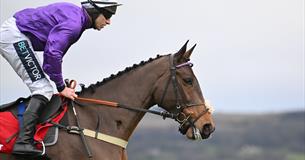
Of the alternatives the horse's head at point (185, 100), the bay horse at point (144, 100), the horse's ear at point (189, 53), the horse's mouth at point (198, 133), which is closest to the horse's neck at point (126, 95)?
the bay horse at point (144, 100)

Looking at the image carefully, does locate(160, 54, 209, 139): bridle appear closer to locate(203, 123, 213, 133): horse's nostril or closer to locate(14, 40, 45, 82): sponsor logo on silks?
locate(203, 123, 213, 133): horse's nostril

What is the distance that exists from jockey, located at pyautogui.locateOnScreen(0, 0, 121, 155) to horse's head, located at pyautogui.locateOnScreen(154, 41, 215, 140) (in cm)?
116

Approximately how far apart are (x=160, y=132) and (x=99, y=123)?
78731 millimetres

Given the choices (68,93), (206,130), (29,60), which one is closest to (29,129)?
(68,93)

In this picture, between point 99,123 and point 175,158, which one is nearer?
point 99,123

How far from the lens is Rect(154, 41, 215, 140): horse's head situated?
11961 mm

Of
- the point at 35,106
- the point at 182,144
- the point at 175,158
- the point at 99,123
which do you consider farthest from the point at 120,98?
the point at 182,144

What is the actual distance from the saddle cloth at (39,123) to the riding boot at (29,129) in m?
0.08

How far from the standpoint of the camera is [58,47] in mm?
11383

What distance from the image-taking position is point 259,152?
83312 mm

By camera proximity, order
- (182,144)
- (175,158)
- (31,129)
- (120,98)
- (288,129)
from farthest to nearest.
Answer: (288,129) < (182,144) < (175,158) < (120,98) < (31,129)

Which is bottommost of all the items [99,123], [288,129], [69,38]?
[288,129]

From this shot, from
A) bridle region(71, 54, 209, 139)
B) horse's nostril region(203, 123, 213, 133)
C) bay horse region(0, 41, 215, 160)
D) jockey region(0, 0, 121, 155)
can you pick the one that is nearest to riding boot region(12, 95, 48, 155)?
jockey region(0, 0, 121, 155)

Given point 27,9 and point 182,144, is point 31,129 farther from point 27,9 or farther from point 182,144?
point 182,144
